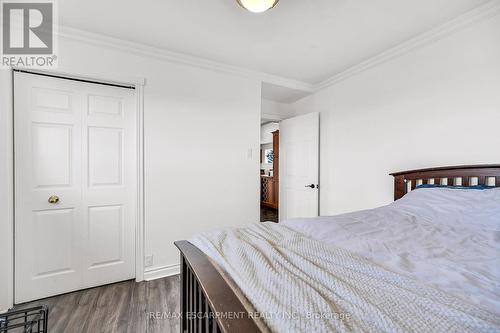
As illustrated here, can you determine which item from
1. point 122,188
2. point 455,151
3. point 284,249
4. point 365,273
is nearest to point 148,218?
point 122,188

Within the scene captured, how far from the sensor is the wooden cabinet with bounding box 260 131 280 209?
5.81 meters

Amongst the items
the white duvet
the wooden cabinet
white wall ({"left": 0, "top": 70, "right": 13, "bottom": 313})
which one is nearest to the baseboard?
white wall ({"left": 0, "top": 70, "right": 13, "bottom": 313})

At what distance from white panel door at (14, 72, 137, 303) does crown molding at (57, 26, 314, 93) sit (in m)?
0.40

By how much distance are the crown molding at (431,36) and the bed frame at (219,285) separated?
1179mm

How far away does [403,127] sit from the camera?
7.77ft

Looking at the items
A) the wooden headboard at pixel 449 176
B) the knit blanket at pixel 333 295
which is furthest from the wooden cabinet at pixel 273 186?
the knit blanket at pixel 333 295

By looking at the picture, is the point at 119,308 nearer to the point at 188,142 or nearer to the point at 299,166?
the point at 188,142

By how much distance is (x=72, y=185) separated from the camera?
2141 mm

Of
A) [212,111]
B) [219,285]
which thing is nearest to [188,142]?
[212,111]

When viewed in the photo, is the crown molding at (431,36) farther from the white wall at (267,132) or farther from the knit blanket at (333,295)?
the white wall at (267,132)

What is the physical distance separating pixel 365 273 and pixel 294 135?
116 inches

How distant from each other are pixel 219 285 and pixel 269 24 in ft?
6.74

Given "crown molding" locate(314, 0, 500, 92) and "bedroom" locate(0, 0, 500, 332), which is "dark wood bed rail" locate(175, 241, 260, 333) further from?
"crown molding" locate(314, 0, 500, 92)

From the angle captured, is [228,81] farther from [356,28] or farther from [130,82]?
[356,28]
